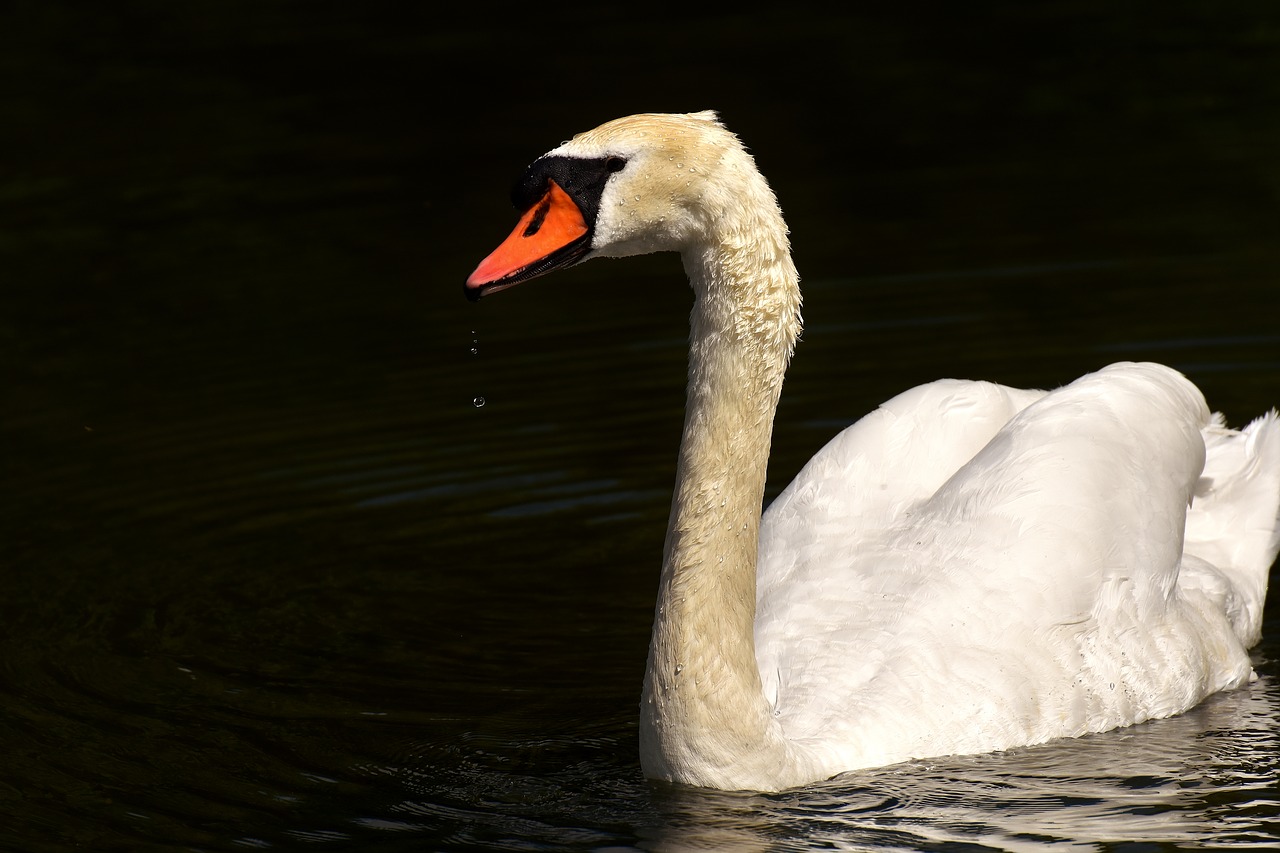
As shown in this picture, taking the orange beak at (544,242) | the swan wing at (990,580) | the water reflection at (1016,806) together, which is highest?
the orange beak at (544,242)

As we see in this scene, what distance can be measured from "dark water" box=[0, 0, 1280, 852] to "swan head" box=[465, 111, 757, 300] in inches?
68.7

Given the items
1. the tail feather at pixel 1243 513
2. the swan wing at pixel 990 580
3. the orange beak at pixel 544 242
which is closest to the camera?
the orange beak at pixel 544 242

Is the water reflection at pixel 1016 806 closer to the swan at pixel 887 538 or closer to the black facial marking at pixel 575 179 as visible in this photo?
the swan at pixel 887 538

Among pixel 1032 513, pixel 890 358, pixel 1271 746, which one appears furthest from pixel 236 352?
pixel 1271 746

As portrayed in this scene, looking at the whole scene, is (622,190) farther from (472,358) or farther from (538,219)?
(472,358)

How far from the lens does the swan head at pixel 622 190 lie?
5906 mm

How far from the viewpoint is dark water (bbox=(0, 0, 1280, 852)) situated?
670cm

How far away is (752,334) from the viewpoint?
6105 millimetres

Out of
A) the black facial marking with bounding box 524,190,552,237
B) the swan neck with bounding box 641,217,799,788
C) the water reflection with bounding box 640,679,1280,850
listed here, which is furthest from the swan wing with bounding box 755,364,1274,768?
the black facial marking with bounding box 524,190,552,237

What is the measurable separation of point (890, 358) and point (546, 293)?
2.94m

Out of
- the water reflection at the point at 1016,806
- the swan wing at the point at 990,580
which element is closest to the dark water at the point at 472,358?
the water reflection at the point at 1016,806

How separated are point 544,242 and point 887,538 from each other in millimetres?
2085

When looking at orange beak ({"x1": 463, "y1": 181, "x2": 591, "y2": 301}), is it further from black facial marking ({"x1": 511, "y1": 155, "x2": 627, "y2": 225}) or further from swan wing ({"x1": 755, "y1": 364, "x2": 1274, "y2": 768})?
swan wing ({"x1": 755, "y1": 364, "x2": 1274, "y2": 768})

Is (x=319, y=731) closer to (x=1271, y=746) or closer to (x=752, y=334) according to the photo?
(x=752, y=334)
